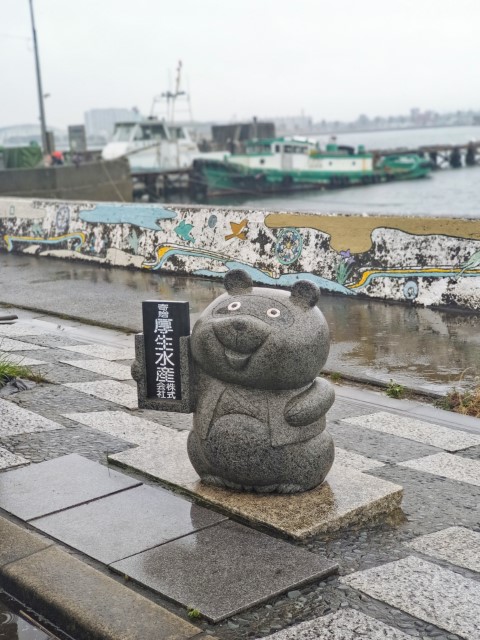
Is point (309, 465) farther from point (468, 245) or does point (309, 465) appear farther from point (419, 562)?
point (468, 245)

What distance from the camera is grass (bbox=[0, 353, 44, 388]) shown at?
8.27m

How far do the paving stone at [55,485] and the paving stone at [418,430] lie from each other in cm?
224

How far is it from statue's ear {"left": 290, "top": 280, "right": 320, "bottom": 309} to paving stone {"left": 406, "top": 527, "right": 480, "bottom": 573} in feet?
4.82

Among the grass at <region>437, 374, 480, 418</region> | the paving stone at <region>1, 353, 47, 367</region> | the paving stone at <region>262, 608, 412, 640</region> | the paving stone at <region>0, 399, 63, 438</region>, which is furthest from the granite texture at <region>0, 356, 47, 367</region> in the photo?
the paving stone at <region>262, 608, 412, 640</region>

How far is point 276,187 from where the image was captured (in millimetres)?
61719

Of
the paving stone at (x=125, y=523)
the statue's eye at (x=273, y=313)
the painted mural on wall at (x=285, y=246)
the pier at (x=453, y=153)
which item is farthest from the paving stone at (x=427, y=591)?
the pier at (x=453, y=153)

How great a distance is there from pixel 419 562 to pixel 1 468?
2.98 meters

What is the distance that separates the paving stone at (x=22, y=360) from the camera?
29.7 feet

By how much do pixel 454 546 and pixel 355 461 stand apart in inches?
58.0

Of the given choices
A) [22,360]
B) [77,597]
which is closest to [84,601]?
[77,597]

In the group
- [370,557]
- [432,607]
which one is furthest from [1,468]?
[432,607]

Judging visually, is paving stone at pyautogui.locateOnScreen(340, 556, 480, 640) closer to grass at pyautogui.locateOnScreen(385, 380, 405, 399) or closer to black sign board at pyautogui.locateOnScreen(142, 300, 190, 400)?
black sign board at pyautogui.locateOnScreen(142, 300, 190, 400)

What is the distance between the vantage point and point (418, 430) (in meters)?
7.00

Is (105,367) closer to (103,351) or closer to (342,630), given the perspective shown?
(103,351)
